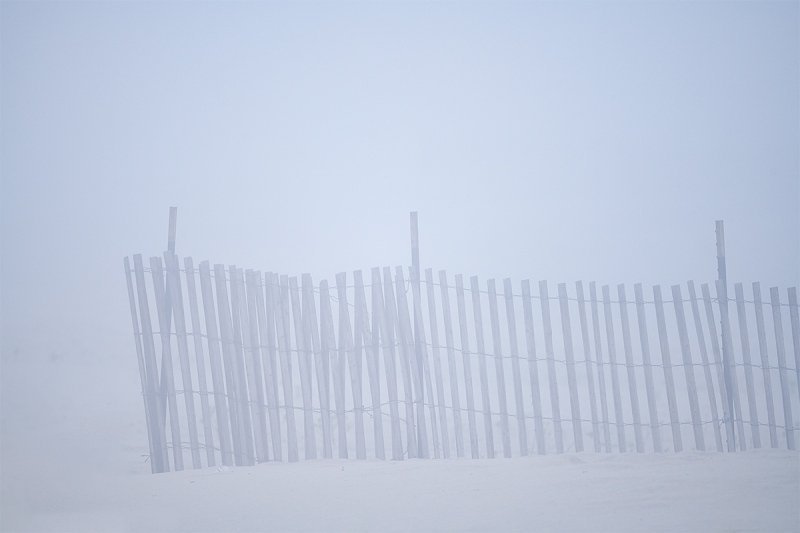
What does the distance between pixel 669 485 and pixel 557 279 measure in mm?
27132

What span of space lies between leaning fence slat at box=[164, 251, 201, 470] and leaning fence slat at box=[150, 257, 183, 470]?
9 cm

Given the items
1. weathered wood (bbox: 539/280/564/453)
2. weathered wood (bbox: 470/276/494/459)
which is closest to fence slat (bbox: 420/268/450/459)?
weathered wood (bbox: 470/276/494/459)

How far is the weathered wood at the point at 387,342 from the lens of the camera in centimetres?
748

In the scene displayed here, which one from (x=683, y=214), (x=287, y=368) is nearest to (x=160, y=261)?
(x=287, y=368)

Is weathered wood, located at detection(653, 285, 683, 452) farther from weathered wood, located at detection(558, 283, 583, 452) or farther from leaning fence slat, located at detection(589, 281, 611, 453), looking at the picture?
weathered wood, located at detection(558, 283, 583, 452)

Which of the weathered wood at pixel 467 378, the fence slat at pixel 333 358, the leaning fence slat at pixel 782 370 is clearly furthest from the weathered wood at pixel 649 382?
the fence slat at pixel 333 358

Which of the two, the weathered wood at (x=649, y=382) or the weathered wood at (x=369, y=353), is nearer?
the weathered wood at (x=369, y=353)

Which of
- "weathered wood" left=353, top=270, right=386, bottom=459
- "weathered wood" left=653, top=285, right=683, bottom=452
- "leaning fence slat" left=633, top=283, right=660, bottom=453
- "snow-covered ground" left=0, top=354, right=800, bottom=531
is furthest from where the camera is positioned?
"weathered wood" left=653, top=285, right=683, bottom=452

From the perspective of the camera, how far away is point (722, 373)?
7848 mm

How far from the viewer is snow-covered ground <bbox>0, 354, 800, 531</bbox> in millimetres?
4570

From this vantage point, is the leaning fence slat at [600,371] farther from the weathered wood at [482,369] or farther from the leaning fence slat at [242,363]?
the leaning fence slat at [242,363]

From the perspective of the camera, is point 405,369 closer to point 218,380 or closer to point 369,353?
point 369,353

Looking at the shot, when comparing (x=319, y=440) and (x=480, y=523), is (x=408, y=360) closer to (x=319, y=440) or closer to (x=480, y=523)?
(x=480, y=523)

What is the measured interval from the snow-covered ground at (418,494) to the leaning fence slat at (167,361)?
0.52 meters
